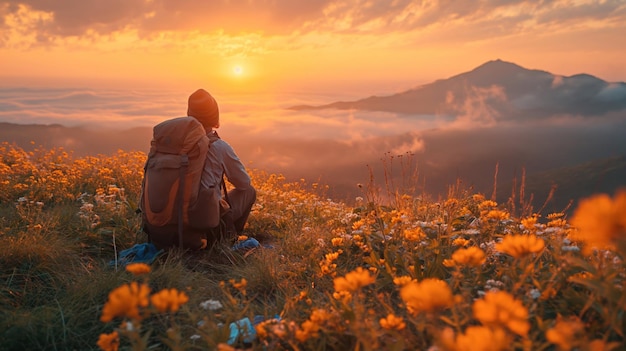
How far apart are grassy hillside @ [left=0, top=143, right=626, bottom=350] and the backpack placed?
267mm

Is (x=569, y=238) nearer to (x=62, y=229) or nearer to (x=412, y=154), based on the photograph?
(x=412, y=154)

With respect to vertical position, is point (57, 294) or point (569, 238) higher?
point (569, 238)

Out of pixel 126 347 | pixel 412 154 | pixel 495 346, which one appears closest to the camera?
pixel 495 346

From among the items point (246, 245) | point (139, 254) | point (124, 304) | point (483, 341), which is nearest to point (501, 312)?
point (483, 341)

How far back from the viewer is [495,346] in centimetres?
122

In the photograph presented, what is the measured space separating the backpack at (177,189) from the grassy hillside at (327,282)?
0.27 m

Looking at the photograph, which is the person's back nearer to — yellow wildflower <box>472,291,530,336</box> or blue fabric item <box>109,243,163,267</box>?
blue fabric item <box>109,243,163,267</box>

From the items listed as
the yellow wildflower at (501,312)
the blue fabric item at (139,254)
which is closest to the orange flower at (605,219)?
the yellow wildflower at (501,312)

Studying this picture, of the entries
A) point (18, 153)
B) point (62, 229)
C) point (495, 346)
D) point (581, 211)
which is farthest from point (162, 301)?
point (18, 153)

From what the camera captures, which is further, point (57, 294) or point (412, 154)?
point (412, 154)

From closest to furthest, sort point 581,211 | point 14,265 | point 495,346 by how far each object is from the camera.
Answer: point 495,346, point 581,211, point 14,265

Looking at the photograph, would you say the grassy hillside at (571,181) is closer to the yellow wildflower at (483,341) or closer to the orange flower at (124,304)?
the yellow wildflower at (483,341)

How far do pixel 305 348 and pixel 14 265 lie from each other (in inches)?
112

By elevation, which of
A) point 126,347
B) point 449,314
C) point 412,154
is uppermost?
point 412,154
